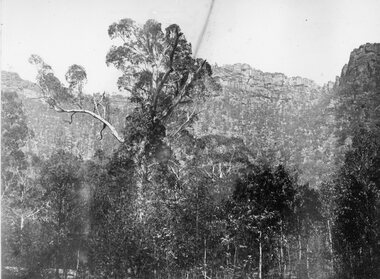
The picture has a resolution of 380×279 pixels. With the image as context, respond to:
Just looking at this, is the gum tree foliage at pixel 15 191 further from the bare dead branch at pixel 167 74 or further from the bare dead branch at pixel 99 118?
the bare dead branch at pixel 167 74

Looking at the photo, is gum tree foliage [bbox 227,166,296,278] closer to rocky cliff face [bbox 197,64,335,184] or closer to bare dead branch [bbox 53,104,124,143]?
bare dead branch [bbox 53,104,124,143]

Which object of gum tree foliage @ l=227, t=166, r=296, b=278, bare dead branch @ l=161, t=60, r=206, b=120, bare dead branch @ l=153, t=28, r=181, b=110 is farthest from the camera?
gum tree foliage @ l=227, t=166, r=296, b=278

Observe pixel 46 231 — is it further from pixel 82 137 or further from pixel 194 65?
pixel 82 137

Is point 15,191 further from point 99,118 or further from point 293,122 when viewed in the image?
point 293,122

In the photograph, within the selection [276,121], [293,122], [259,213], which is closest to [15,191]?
[259,213]

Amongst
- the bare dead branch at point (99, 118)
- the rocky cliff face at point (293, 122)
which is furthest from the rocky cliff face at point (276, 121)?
the bare dead branch at point (99, 118)

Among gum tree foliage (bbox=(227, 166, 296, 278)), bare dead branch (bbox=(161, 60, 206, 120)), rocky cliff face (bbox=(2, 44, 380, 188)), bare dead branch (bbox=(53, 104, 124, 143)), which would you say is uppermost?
rocky cliff face (bbox=(2, 44, 380, 188))

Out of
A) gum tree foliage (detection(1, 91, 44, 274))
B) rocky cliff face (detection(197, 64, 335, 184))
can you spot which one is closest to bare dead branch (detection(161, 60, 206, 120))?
gum tree foliage (detection(1, 91, 44, 274))

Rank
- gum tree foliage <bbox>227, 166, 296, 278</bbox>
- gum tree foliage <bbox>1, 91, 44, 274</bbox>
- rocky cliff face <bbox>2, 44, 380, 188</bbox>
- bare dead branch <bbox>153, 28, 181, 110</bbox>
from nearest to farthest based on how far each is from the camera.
A: bare dead branch <bbox>153, 28, 181, 110</bbox>
gum tree foliage <bbox>227, 166, 296, 278</bbox>
gum tree foliage <bbox>1, 91, 44, 274</bbox>
rocky cliff face <bbox>2, 44, 380, 188</bbox>
